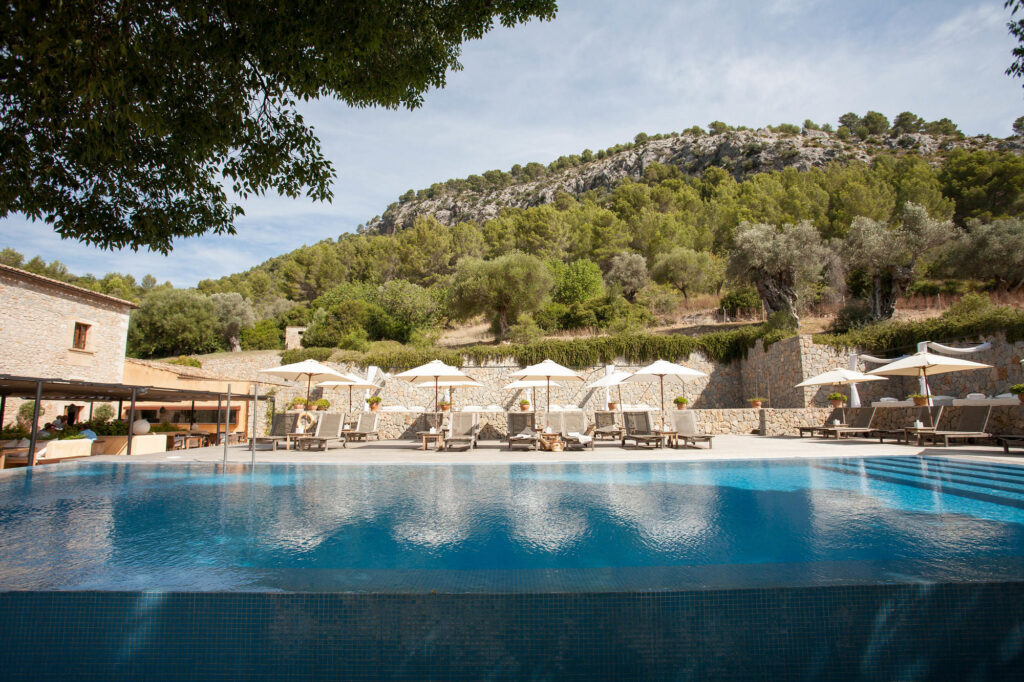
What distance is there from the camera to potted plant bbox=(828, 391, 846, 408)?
13.8 meters

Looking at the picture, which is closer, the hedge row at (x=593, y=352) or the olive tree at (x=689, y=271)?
the hedge row at (x=593, y=352)

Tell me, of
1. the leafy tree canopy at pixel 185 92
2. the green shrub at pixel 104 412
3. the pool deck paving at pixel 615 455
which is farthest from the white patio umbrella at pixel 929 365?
the green shrub at pixel 104 412

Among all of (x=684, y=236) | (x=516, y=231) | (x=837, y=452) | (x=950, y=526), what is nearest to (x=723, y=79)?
(x=837, y=452)

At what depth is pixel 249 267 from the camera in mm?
52656

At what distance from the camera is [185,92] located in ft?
14.1

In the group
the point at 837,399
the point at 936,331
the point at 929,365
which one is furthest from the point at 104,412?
the point at 936,331

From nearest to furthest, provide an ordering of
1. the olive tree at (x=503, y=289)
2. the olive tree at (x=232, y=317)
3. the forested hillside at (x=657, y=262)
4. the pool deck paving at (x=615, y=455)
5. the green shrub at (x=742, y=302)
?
the pool deck paving at (x=615, y=455) → the forested hillside at (x=657, y=262) → the green shrub at (x=742, y=302) → the olive tree at (x=503, y=289) → the olive tree at (x=232, y=317)

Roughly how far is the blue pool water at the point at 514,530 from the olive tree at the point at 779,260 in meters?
13.4

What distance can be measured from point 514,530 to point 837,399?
13026 millimetres

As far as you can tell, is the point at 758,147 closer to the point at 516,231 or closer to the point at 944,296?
the point at 516,231

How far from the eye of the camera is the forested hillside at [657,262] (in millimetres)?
19906

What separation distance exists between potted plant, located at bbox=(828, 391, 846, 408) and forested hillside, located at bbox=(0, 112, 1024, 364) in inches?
164

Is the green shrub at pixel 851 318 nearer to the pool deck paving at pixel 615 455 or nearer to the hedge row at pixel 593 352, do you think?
the hedge row at pixel 593 352

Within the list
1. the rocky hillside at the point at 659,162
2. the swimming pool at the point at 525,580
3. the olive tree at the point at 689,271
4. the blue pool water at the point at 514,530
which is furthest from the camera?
the rocky hillside at the point at 659,162
